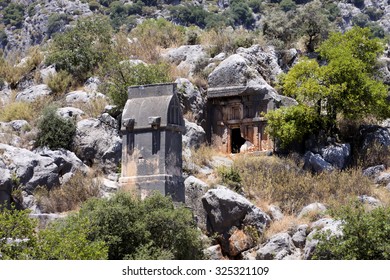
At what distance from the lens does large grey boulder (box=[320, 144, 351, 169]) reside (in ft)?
105

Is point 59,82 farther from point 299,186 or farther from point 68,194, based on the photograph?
point 299,186

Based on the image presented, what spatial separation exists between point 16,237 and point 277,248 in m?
8.64

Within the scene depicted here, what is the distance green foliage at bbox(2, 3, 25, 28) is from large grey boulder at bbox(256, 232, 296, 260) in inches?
2640

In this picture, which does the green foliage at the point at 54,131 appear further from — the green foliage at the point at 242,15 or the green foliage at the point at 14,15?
the green foliage at the point at 14,15

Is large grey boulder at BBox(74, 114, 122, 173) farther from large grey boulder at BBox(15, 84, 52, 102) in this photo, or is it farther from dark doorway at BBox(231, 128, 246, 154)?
dark doorway at BBox(231, 128, 246, 154)

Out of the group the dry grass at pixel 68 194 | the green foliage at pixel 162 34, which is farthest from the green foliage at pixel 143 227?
the green foliage at pixel 162 34

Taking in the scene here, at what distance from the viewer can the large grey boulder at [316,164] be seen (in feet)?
103

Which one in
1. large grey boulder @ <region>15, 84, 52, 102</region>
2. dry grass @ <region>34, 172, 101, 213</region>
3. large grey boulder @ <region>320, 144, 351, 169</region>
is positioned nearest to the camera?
dry grass @ <region>34, 172, 101, 213</region>

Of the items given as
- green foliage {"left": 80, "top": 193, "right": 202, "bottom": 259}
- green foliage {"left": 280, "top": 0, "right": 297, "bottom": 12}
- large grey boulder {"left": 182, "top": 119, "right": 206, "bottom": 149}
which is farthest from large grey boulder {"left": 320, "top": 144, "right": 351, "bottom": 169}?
green foliage {"left": 280, "top": 0, "right": 297, "bottom": 12}

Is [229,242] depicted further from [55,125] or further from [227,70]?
[227,70]

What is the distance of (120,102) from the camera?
1249 inches

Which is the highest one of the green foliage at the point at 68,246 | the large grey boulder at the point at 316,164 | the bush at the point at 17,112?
the green foliage at the point at 68,246

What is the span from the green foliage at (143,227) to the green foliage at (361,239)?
10.7 feet

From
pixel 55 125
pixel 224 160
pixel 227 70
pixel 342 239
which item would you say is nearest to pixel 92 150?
pixel 55 125
